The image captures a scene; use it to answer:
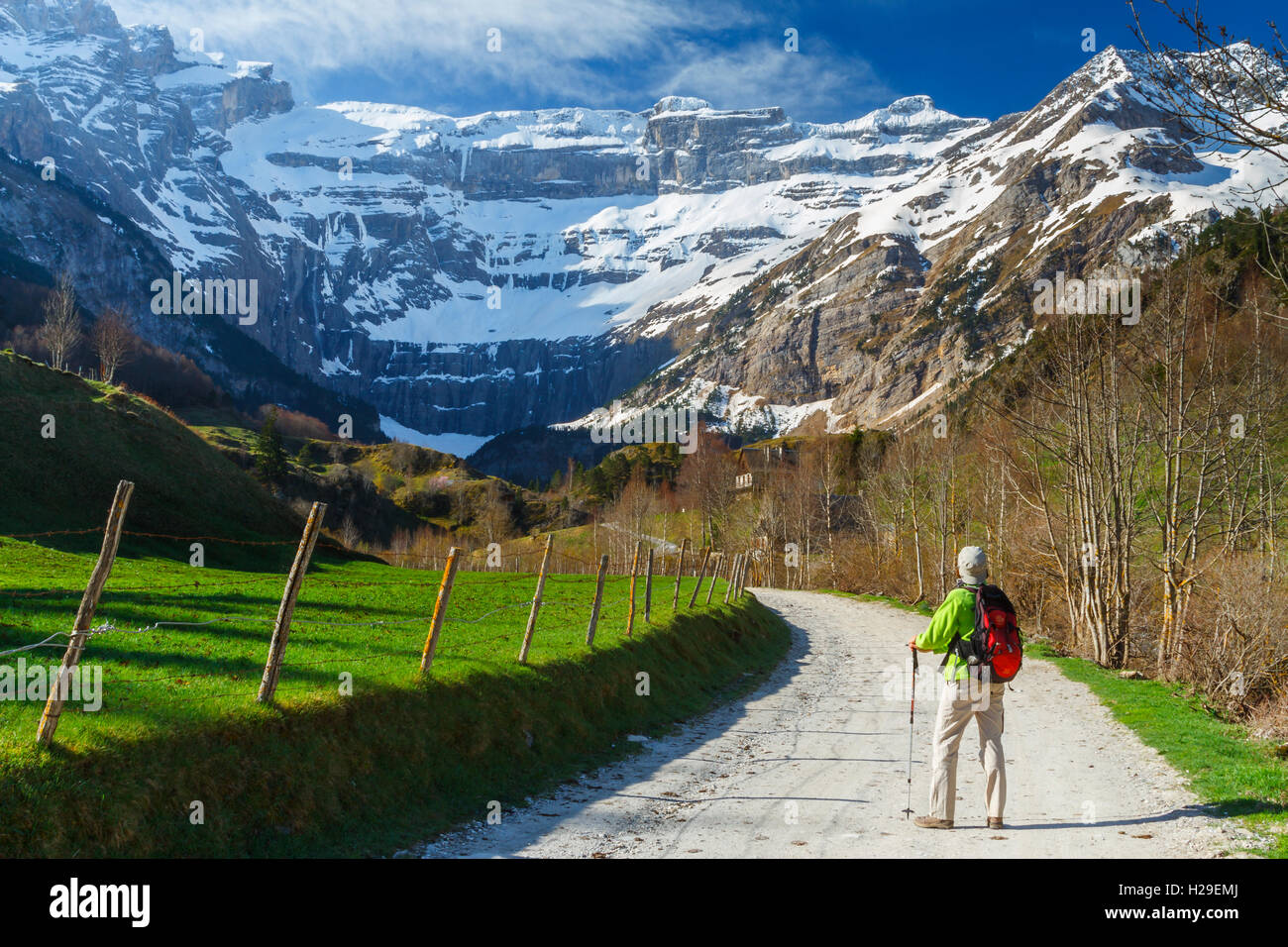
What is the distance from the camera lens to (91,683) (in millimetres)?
9844

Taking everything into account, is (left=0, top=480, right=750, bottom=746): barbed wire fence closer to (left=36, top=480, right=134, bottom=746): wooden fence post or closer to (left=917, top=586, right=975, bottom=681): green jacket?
(left=36, top=480, right=134, bottom=746): wooden fence post

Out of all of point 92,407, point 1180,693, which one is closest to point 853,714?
point 1180,693

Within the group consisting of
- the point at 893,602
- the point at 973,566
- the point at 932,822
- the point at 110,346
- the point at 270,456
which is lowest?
the point at 893,602

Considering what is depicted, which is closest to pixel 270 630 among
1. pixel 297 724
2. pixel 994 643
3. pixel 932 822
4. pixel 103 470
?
pixel 297 724

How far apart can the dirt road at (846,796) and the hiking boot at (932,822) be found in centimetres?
10

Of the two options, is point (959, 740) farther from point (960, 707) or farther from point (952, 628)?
point (952, 628)

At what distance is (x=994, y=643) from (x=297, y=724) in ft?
25.6

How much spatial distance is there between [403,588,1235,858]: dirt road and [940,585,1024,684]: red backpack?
180 cm

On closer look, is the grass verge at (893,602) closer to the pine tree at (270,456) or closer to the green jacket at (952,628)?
the green jacket at (952,628)

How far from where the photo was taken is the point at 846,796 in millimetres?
11086

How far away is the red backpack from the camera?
8.93 metres

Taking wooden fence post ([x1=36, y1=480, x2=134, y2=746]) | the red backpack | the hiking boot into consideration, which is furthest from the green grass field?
the red backpack
